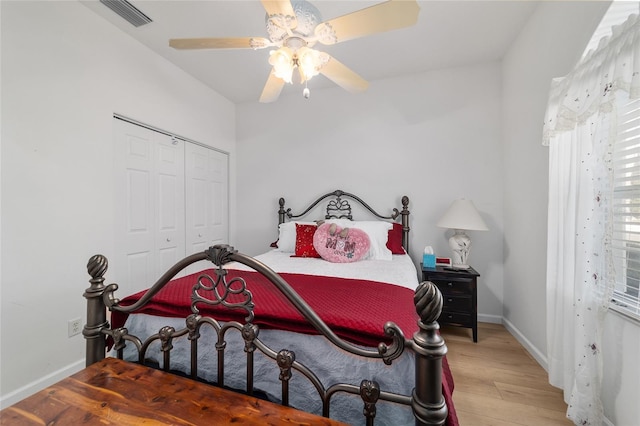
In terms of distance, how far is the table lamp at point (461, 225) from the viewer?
2473 millimetres

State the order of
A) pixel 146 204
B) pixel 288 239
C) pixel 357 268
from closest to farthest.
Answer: pixel 357 268, pixel 146 204, pixel 288 239

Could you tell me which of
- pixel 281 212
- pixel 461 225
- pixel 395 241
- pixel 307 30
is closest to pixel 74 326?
pixel 281 212

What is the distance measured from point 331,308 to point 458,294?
180 cm

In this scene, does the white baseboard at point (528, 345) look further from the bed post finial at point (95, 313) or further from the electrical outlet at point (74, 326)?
the electrical outlet at point (74, 326)

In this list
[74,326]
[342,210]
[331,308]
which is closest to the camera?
[331,308]

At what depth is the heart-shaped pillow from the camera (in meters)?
2.43

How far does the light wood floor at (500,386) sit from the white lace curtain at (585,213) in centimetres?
20

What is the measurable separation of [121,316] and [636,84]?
251cm

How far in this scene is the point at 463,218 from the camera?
251 cm

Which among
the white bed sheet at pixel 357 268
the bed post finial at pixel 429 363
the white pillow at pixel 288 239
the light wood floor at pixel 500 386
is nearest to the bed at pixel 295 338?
the bed post finial at pixel 429 363

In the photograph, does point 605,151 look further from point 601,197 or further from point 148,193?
point 148,193

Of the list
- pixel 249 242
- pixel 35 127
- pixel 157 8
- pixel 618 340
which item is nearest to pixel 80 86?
pixel 35 127

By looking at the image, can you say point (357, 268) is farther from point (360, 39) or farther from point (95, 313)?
point (360, 39)

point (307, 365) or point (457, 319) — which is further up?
point (307, 365)
